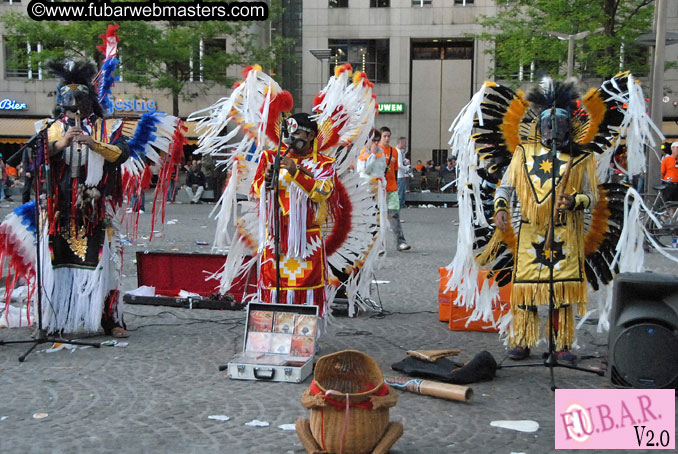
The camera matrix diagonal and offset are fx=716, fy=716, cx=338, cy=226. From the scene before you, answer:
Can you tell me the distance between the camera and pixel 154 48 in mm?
25047

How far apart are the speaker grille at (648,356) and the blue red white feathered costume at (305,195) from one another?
7.34 feet

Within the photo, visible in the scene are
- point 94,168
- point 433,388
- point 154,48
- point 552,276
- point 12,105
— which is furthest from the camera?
point 12,105

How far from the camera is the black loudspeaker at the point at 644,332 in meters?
4.59

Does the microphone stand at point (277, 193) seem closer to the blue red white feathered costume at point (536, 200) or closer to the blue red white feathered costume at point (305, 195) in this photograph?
the blue red white feathered costume at point (305, 195)

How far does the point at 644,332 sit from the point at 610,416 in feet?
4.45

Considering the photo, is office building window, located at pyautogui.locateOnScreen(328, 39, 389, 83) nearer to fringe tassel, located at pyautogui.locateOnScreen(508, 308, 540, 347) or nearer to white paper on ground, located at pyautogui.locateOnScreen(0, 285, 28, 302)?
white paper on ground, located at pyautogui.locateOnScreen(0, 285, 28, 302)

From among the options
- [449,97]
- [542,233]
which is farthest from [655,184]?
[449,97]

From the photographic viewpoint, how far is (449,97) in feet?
107

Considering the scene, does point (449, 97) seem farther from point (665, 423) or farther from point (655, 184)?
point (665, 423)

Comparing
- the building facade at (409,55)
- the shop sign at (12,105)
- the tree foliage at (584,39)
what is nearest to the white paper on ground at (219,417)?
the tree foliage at (584,39)

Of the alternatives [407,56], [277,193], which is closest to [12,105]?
[407,56]

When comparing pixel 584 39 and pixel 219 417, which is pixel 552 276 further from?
pixel 584 39

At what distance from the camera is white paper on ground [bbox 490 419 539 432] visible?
4.09 metres

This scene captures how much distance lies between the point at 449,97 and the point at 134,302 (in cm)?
2702
